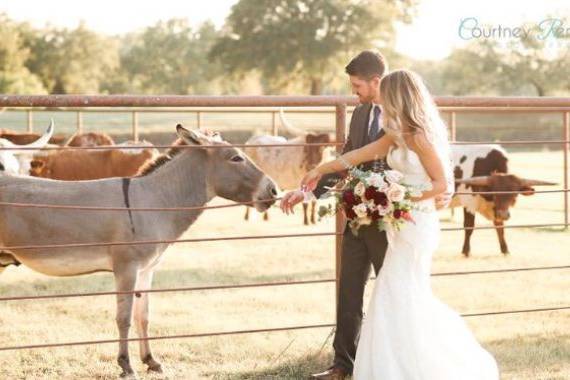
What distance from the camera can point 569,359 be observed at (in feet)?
20.4

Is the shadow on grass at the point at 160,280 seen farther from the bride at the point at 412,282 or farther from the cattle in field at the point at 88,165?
the bride at the point at 412,282

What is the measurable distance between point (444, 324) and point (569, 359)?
6.17 ft

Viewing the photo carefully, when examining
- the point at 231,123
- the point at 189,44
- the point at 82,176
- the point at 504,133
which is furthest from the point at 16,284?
the point at 189,44

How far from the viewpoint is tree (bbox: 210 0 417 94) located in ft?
164

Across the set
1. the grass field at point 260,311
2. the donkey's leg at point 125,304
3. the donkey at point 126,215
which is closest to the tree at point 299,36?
the grass field at point 260,311

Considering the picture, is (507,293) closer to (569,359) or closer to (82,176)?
(569,359)

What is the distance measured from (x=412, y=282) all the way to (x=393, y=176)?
1.86 ft

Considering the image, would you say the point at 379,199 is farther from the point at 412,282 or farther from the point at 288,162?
the point at 288,162

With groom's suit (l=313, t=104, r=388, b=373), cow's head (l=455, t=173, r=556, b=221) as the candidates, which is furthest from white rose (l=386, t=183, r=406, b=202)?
cow's head (l=455, t=173, r=556, b=221)

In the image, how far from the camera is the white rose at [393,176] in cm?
453

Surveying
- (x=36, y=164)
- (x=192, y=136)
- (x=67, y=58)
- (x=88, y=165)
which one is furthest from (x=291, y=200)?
(x=67, y=58)

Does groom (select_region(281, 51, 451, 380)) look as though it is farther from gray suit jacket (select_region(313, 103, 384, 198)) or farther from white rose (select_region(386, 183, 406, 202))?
white rose (select_region(386, 183, 406, 202))

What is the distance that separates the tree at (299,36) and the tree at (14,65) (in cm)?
977

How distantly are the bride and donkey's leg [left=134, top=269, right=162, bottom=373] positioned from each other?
1700 millimetres
